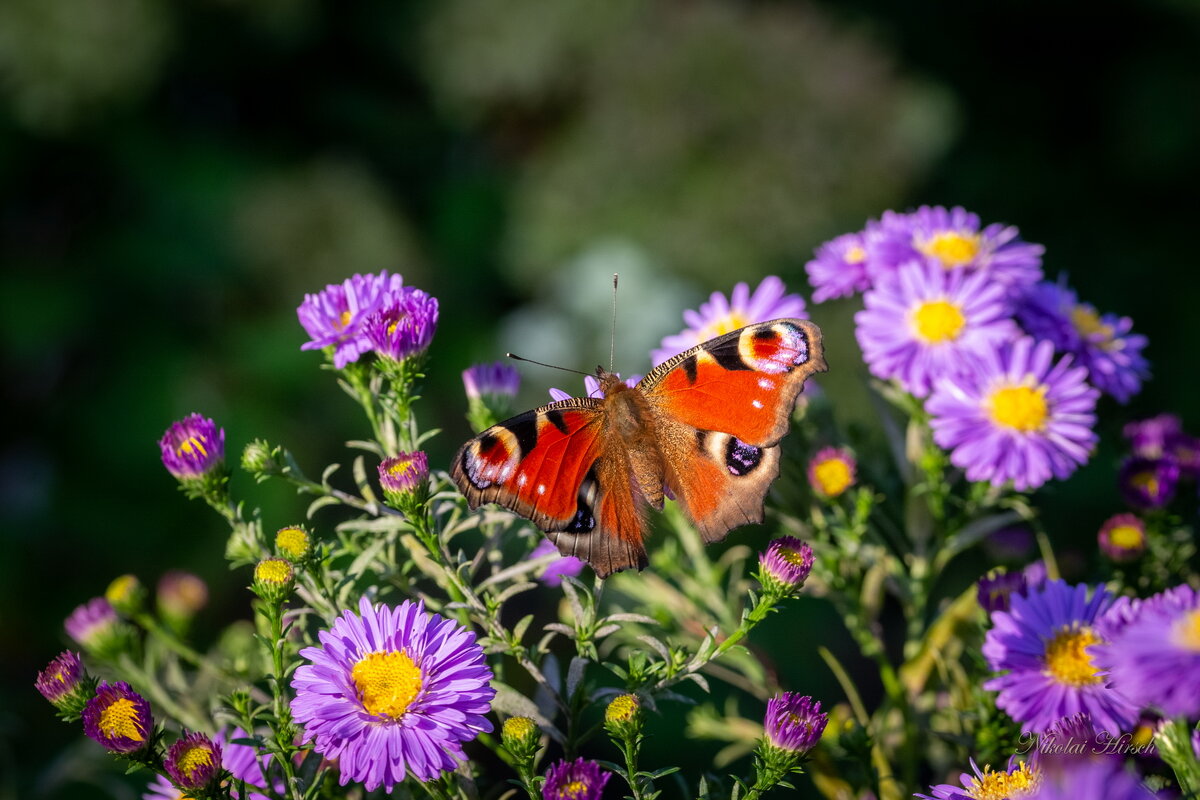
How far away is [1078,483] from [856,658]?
845 millimetres

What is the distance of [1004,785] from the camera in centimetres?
56

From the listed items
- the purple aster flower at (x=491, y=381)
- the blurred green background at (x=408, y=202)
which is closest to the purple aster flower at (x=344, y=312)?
the purple aster flower at (x=491, y=381)

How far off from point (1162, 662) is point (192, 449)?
0.66m

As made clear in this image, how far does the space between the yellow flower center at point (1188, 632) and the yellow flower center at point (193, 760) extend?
1.79 ft

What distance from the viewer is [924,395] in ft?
2.81

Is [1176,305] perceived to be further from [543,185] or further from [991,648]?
[991,648]

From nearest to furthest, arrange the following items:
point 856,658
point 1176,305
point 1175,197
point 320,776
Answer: point 320,776 → point 856,658 → point 1176,305 → point 1175,197

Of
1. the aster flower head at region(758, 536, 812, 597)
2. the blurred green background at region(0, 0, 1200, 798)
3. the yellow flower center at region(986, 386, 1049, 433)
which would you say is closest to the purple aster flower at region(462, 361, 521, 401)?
the aster flower head at region(758, 536, 812, 597)

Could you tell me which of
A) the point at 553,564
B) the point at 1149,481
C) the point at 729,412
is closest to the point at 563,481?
the point at 553,564

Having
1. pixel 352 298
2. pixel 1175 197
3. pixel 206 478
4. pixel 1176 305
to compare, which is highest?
pixel 1175 197

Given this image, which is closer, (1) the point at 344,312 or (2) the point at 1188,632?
(2) the point at 1188,632

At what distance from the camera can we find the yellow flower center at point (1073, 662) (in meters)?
0.65

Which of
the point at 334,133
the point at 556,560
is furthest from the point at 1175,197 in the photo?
the point at 556,560

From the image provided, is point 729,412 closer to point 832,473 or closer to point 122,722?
point 832,473
